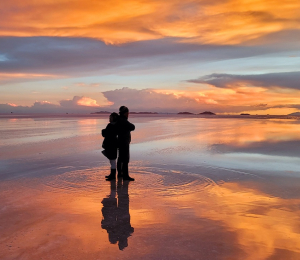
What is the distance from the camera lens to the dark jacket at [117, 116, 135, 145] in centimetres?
964

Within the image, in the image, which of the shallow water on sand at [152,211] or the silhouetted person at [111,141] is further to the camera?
the silhouetted person at [111,141]

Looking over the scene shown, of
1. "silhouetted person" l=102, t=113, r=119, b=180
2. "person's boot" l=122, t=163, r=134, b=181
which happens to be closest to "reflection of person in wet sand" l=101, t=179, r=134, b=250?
"person's boot" l=122, t=163, r=134, b=181

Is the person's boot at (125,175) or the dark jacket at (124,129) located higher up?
the dark jacket at (124,129)

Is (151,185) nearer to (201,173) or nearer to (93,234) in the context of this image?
(201,173)

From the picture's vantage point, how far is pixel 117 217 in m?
6.15

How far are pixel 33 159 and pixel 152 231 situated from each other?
9033mm

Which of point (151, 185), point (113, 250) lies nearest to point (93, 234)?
point (113, 250)

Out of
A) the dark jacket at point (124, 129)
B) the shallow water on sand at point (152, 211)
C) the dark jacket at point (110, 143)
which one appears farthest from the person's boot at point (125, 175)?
the dark jacket at point (124, 129)

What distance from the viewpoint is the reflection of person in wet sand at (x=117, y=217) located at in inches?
204

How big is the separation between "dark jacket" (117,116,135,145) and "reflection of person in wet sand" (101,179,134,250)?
183cm

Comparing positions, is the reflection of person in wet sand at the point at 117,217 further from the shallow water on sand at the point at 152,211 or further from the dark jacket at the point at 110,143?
the dark jacket at the point at 110,143

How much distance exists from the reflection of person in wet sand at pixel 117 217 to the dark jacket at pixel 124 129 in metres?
1.83

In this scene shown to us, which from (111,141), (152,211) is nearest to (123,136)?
(111,141)

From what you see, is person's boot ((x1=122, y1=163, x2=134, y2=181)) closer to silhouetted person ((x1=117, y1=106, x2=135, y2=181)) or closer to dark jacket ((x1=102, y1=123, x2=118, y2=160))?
silhouetted person ((x1=117, y1=106, x2=135, y2=181))
